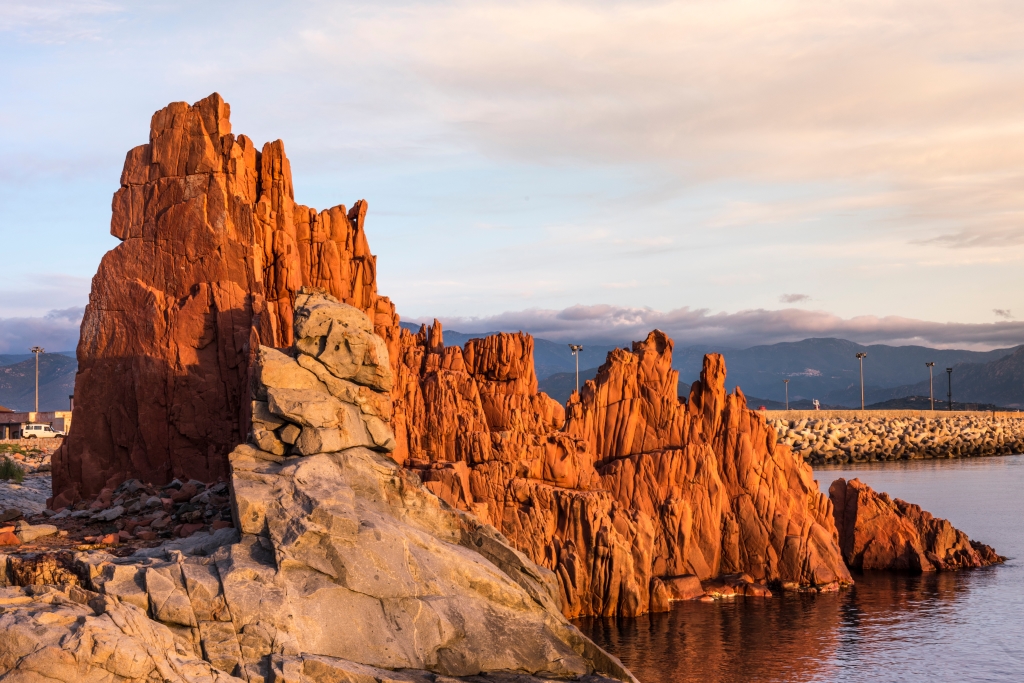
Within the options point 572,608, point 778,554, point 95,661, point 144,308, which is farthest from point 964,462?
point 95,661

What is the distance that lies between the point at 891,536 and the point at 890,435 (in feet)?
375

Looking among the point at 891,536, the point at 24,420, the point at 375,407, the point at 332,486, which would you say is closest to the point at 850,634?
the point at 891,536

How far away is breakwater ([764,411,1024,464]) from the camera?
512 feet

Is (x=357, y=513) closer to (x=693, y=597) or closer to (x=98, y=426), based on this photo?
(x=98, y=426)

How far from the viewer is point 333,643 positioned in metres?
22.8

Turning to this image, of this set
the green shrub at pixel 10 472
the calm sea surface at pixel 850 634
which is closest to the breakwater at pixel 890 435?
the calm sea surface at pixel 850 634

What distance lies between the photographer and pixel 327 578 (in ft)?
77.8

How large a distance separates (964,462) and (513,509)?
124 metres

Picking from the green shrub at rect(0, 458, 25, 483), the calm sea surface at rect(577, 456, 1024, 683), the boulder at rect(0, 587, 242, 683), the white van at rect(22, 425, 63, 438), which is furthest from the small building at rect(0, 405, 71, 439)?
the boulder at rect(0, 587, 242, 683)

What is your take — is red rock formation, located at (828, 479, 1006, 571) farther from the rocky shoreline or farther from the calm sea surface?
the calm sea surface

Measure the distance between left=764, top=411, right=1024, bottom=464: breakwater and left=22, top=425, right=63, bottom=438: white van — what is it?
98.6 m

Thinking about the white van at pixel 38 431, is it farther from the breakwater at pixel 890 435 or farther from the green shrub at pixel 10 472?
the breakwater at pixel 890 435

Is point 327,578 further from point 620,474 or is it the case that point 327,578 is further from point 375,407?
point 620,474

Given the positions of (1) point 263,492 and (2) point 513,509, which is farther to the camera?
(2) point 513,509
